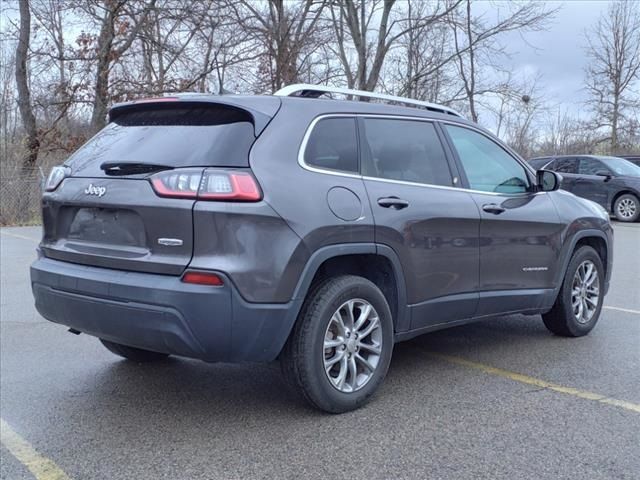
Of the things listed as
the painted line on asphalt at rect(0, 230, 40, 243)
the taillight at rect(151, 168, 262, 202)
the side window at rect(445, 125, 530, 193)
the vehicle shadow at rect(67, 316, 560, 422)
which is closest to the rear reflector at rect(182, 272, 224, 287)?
the taillight at rect(151, 168, 262, 202)

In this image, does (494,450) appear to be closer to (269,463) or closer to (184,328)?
(269,463)

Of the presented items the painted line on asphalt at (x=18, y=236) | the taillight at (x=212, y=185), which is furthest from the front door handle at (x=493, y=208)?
the painted line on asphalt at (x=18, y=236)

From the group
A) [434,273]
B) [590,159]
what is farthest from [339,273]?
[590,159]

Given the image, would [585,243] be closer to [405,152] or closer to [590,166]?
[405,152]

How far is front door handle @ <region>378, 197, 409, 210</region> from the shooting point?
4160 mm

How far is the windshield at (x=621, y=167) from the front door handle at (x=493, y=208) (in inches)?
580

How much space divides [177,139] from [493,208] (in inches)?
93.2

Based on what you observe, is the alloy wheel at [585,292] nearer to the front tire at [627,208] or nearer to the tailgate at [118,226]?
the tailgate at [118,226]

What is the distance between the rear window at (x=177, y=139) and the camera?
367 cm

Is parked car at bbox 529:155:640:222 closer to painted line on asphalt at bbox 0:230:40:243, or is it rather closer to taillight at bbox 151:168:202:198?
painted line on asphalt at bbox 0:230:40:243

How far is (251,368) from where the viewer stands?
16.3 ft

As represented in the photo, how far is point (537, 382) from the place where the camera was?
4.63 m

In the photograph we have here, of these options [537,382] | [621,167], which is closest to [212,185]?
[537,382]

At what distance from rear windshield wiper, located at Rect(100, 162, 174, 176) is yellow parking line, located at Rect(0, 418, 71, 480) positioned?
1.53 metres
